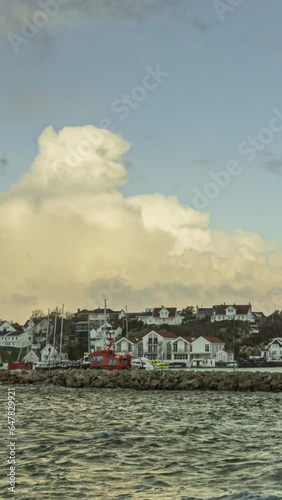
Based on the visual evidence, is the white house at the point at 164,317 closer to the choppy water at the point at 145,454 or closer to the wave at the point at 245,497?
the choppy water at the point at 145,454

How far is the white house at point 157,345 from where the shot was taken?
14123 cm

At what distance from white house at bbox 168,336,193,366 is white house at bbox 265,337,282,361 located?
63.6 ft

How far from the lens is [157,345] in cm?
14338

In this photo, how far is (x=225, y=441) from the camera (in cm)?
1905

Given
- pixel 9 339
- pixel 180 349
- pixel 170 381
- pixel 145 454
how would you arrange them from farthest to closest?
1. pixel 9 339
2. pixel 180 349
3. pixel 170 381
4. pixel 145 454

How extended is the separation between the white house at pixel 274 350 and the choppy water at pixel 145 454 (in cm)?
12202

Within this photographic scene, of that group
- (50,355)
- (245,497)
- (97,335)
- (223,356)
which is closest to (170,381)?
(245,497)

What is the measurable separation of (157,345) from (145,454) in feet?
419

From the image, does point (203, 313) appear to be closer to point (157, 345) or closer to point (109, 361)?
point (157, 345)

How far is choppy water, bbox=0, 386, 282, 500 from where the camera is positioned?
1245 centimetres

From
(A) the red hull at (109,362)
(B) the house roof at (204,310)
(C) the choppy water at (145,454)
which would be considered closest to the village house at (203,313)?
(B) the house roof at (204,310)

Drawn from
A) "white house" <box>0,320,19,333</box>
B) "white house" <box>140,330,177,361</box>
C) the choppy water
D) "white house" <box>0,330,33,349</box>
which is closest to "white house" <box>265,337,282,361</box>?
"white house" <box>140,330,177,361</box>

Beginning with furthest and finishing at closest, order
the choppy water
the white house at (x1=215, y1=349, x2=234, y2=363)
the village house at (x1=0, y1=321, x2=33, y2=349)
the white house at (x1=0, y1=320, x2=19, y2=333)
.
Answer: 1. the white house at (x1=0, y1=320, x2=19, y2=333)
2. the village house at (x1=0, y1=321, x2=33, y2=349)
3. the white house at (x1=215, y1=349, x2=234, y2=363)
4. the choppy water

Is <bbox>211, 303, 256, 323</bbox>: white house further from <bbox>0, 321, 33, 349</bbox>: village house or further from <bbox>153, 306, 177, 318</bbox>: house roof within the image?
<bbox>0, 321, 33, 349</bbox>: village house
